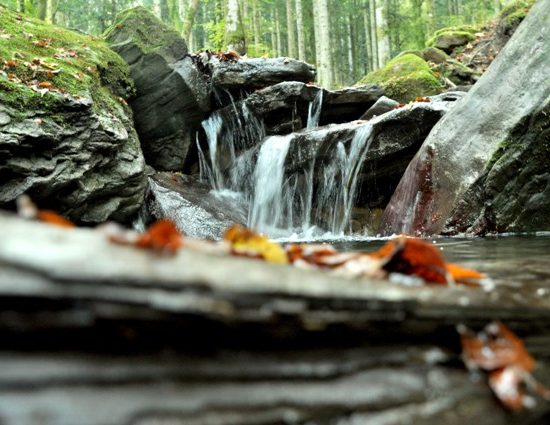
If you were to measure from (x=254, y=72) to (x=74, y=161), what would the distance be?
19.1 feet

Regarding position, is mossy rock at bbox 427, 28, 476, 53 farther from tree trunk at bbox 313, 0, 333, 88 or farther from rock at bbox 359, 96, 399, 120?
rock at bbox 359, 96, 399, 120

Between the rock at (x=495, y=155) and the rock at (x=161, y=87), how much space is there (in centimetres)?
553

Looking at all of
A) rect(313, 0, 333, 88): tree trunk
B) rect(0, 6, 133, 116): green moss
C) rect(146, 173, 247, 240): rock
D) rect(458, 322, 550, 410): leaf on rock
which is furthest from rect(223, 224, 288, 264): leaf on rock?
rect(313, 0, 333, 88): tree trunk

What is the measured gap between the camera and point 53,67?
22.1ft

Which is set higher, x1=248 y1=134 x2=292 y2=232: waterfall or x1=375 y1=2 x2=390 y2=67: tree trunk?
x1=375 y1=2 x2=390 y2=67: tree trunk

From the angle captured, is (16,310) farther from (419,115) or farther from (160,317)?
(419,115)

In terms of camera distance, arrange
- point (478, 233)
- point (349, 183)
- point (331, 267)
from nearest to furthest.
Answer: point (331, 267) < point (478, 233) < point (349, 183)

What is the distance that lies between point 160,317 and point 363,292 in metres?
0.50

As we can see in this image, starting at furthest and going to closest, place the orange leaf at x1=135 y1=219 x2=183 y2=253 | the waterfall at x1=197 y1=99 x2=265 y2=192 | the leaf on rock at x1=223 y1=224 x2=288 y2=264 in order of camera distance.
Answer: the waterfall at x1=197 y1=99 x2=265 y2=192 → the leaf on rock at x1=223 y1=224 x2=288 y2=264 → the orange leaf at x1=135 y1=219 x2=183 y2=253

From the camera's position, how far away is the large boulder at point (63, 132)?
19.3 ft

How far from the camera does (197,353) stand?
0.94 meters

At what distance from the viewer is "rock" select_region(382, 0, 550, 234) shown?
5871mm

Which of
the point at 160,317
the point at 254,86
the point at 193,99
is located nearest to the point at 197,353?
the point at 160,317

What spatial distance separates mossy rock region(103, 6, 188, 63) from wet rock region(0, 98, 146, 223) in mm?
2838
